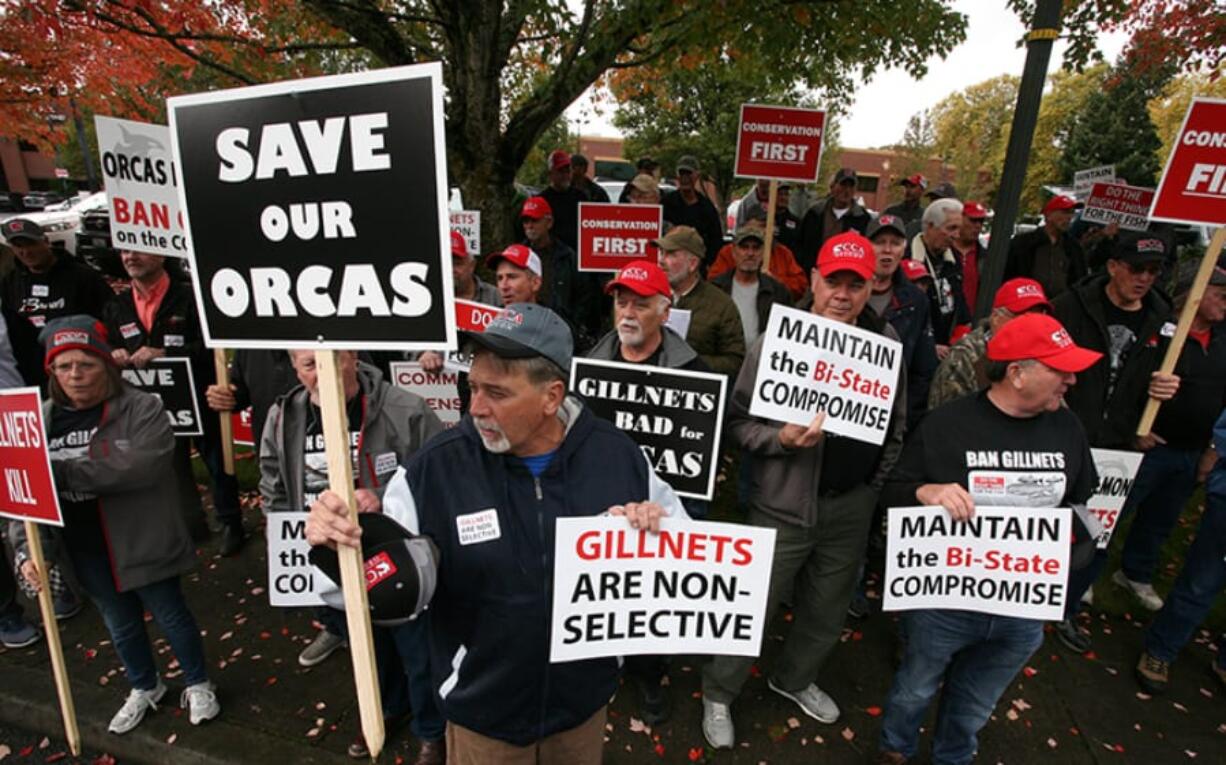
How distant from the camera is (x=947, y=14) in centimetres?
713

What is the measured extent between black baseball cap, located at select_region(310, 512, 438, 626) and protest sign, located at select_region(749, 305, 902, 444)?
5.32ft

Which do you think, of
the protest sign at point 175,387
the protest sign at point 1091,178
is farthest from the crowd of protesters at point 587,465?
the protest sign at point 1091,178

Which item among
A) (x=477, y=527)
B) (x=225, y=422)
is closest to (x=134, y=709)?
(x=225, y=422)

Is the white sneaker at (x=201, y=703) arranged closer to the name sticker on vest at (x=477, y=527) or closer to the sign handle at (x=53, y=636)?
the sign handle at (x=53, y=636)

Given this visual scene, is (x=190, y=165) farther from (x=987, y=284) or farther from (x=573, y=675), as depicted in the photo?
(x=987, y=284)

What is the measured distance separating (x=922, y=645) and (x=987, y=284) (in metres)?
2.75

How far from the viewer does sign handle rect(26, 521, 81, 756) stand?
113 inches

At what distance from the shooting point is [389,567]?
1.73 meters

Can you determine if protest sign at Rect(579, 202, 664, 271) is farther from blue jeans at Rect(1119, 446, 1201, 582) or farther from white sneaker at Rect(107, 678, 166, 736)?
white sneaker at Rect(107, 678, 166, 736)

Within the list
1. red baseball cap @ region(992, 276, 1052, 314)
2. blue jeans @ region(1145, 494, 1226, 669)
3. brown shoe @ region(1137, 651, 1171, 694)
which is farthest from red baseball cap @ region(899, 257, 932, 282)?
brown shoe @ region(1137, 651, 1171, 694)

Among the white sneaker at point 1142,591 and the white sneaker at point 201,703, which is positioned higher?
the white sneaker at point 1142,591

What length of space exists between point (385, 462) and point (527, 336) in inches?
59.7

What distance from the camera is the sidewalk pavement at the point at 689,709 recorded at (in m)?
3.28

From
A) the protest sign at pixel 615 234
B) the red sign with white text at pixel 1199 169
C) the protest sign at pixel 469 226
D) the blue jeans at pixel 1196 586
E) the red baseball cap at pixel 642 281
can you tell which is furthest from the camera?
the protest sign at pixel 469 226
